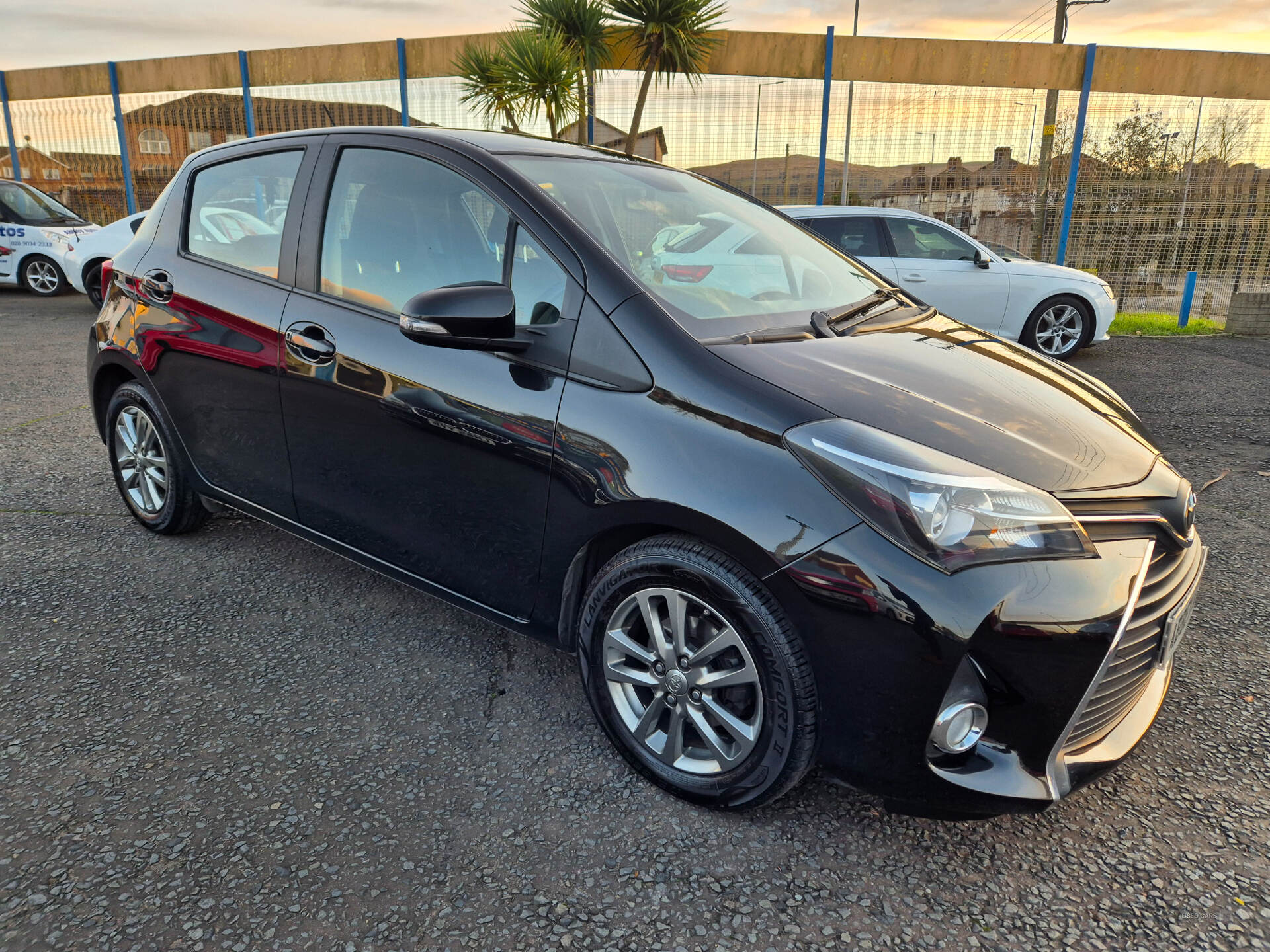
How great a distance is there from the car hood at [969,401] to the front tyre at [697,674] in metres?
0.50

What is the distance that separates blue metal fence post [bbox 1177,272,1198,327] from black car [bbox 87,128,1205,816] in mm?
10101

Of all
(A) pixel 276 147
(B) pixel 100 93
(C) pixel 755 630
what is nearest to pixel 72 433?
(A) pixel 276 147

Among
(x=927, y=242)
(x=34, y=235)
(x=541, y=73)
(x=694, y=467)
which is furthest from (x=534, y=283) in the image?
(x=34, y=235)

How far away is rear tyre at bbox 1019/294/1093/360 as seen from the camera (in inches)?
333

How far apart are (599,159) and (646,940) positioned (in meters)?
2.36

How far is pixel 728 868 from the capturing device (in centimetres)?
196

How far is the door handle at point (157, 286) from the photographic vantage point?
3.28 m

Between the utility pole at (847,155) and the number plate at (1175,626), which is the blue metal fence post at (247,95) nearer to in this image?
the utility pole at (847,155)

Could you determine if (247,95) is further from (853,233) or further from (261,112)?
(853,233)

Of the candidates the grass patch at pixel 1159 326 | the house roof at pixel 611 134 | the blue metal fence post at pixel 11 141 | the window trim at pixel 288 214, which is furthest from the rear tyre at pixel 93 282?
the grass patch at pixel 1159 326

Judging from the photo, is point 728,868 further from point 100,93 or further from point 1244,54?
point 100,93

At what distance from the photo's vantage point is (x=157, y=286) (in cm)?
332

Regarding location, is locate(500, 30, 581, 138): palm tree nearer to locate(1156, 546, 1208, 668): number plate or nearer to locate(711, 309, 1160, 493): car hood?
locate(711, 309, 1160, 493): car hood

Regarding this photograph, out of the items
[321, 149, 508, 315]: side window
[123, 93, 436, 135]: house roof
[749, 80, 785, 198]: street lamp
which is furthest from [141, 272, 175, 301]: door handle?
[123, 93, 436, 135]: house roof
